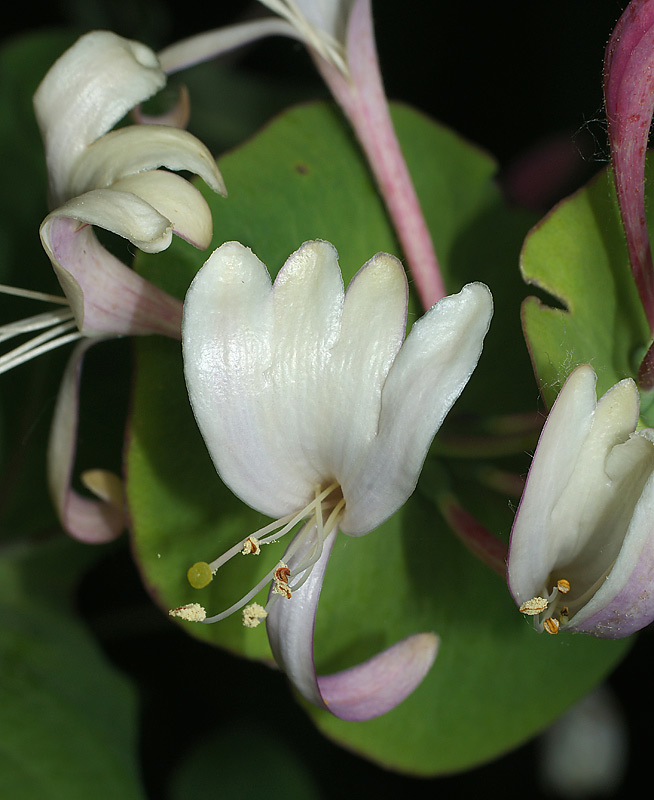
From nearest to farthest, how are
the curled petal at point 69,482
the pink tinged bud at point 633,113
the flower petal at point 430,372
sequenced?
the flower petal at point 430,372 → the pink tinged bud at point 633,113 → the curled petal at point 69,482

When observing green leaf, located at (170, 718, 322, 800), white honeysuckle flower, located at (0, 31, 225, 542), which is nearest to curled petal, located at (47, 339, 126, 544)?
white honeysuckle flower, located at (0, 31, 225, 542)

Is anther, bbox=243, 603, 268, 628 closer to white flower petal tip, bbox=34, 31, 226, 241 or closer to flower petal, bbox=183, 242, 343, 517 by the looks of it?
flower petal, bbox=183, 242, 343, 517

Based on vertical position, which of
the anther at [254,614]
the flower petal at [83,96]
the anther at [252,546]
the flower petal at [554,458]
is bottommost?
the anther at [254,614]

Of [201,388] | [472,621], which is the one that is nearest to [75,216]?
[201,388]

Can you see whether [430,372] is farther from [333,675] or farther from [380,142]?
[380,142]

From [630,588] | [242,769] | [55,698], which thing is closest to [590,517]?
[630,588]

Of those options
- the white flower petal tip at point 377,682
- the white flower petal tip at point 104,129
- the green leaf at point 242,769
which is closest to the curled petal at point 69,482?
the white flower petal tip at point 104,129

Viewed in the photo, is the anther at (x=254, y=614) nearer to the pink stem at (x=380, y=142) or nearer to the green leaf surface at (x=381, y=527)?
the green leaf surface at (x=381, y=527)

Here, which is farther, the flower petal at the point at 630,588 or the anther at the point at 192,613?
the anther at the point at 192,613
